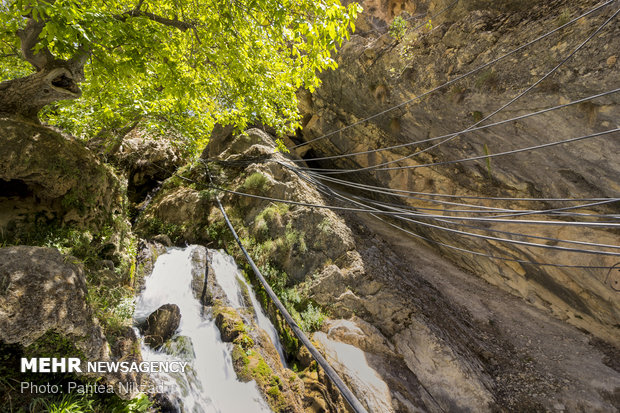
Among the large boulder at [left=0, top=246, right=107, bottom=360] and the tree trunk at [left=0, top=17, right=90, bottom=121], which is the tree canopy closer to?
the tree trunk at [left=0, top=17, right=90, bottom=121]

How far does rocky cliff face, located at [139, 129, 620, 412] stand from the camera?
5.23 meters

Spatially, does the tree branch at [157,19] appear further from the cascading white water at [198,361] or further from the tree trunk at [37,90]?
the cascading white water at [198,361]

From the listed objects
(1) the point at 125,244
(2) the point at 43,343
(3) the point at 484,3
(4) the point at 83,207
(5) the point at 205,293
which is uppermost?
(3) the point at 484,3

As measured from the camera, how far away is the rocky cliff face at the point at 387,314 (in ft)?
17.2

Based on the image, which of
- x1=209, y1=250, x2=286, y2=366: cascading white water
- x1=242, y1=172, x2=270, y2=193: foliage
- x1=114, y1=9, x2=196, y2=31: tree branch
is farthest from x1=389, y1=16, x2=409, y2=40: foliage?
x1=209, y1=250, x2=286, y2=366: cascading white water

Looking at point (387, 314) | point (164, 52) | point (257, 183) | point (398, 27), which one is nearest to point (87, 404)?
point (164, 52)

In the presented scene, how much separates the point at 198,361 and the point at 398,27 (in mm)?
9496

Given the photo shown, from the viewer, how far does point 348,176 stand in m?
12.1

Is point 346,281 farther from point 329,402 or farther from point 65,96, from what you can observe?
point 65,96

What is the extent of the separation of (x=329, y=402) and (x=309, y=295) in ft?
7.18

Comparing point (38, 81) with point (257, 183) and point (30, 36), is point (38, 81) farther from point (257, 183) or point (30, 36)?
point (257, 183)

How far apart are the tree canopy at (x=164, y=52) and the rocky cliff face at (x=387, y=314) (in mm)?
2481

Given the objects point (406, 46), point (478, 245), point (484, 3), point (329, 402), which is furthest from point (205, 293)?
point (484, 3)

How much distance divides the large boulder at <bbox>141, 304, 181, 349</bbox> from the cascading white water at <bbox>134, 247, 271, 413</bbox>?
4.5 inches
